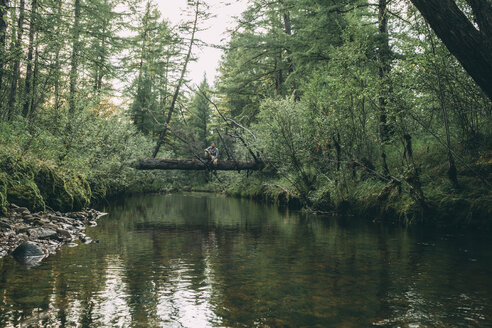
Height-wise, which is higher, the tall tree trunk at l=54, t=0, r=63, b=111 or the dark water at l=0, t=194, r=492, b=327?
the tall tree trunk at l=54, t=0, r=63, b=111

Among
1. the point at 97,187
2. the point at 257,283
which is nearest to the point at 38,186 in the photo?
the point at 97,187

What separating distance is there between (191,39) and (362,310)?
24.2 meters

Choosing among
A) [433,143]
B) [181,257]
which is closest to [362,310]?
[181,257]

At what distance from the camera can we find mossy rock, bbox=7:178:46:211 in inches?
345

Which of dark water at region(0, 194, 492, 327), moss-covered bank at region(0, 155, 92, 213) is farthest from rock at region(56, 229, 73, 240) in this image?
moss-covered bank at region(0, 155, 92, 213)

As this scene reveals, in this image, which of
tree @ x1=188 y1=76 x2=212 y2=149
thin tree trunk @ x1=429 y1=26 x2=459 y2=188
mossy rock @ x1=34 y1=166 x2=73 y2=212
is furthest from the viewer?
tree @ x1=188 y1=76 x2=212 y2=149

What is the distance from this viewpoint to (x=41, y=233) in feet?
A: 24.0

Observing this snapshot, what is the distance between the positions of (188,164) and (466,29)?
15250 millimetres

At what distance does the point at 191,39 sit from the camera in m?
25.3

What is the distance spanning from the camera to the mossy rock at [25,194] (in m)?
8.76

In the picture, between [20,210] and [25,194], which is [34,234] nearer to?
[20,210]

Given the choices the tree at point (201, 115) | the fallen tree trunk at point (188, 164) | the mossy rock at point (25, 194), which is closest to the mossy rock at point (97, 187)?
the fallen tree trunk at point (188, 164)

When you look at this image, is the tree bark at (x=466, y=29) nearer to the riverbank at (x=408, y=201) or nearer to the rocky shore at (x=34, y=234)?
the riverbank at (x=408, y=201)

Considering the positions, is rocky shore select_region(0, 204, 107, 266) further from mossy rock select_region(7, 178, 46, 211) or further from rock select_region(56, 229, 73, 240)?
mossy rock select_region(7, 178, 46, 211)
